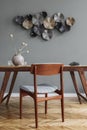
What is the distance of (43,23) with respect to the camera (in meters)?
4.27

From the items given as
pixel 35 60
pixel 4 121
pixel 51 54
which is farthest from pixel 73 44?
pixel 4 121

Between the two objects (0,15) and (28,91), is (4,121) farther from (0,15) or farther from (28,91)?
(0,15)

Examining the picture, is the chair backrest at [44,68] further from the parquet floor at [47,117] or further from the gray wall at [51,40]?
the gray wall at [51,40]

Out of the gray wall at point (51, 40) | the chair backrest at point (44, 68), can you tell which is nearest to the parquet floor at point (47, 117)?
the chair backrest at point (44, 68)

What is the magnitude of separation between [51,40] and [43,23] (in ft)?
1.11

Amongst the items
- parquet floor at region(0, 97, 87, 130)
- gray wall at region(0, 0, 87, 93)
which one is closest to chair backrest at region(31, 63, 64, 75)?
parquet floor at region(0, 97, 87, 130)

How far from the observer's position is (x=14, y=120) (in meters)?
2.97

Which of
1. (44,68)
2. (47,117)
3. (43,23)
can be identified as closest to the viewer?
(44,68)

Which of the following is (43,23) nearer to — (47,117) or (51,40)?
(51,40)

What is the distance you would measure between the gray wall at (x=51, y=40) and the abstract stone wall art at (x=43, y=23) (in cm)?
8

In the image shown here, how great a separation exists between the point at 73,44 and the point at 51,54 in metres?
0.44

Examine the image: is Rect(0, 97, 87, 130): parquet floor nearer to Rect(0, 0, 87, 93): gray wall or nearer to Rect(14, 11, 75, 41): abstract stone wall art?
Rect(0, 0, 87, 93): gray wall

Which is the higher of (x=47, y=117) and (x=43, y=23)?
(x=43, y=23)

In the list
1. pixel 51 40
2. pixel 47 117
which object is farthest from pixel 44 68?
pixel 51 40
